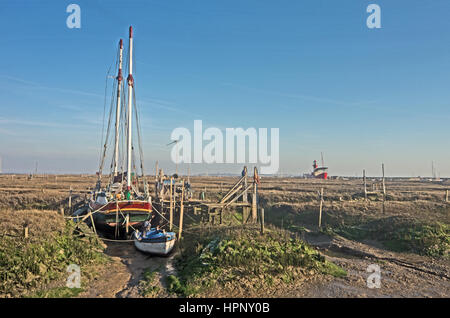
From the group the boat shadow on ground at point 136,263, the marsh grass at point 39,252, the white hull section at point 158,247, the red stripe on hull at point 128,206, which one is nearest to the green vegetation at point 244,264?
the boat shadow on ground at point 136,263

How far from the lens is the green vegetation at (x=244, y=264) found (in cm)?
1177

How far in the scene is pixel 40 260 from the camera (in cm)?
1249

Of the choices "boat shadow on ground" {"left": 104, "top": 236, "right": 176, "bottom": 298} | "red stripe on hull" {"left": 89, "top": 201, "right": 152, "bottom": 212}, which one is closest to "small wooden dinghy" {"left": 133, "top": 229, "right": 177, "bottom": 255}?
"boat shadow on ground" {"left": 104, "top": 236, "right": 176, "bottom": 298}

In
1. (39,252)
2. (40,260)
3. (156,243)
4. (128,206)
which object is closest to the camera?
(40,260)

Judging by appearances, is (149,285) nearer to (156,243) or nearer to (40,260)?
(40,260)

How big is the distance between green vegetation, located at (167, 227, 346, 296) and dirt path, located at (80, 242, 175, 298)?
901 mm

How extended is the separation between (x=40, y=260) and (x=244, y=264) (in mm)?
9008

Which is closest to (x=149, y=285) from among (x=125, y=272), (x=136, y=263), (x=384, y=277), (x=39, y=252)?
(x=125, y=272)

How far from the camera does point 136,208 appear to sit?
22875 millimetres

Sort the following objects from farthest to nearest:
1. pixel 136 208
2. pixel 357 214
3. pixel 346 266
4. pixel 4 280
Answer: pixel 357 214, pixel 136 208, pixel 346 266, pixel 4 280

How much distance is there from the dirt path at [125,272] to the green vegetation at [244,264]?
0.90 m
